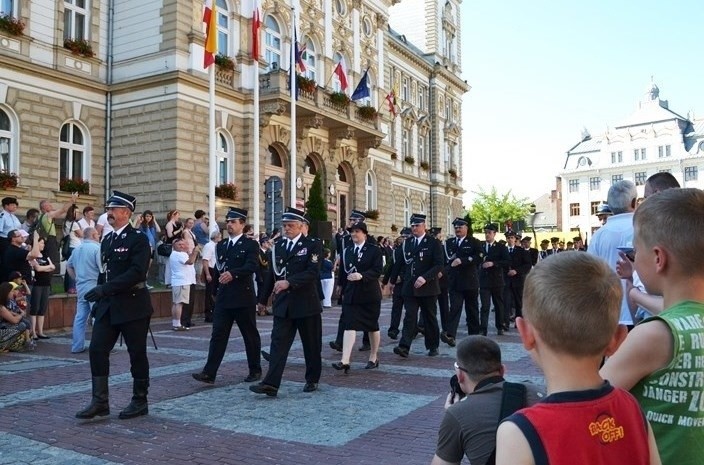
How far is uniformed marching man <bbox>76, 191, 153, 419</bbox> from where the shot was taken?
6406 millimetres

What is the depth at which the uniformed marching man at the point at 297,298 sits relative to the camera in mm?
7574

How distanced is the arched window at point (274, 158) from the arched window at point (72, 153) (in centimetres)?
774

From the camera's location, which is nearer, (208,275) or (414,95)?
(208,275)

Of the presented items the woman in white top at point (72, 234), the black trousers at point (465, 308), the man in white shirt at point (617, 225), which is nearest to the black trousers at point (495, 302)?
the black trousers at point (465, 308)

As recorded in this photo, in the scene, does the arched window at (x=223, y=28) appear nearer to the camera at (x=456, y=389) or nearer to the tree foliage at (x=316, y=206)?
the tree foliage at (x=316, y=206)

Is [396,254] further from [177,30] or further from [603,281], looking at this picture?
[177,30]

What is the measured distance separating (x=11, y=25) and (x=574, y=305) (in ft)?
74.3

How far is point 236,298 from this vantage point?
8.23m

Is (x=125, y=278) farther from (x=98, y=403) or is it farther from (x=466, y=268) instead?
(x=466, y=268)

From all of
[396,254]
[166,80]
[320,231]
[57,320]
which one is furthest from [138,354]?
[166,80]

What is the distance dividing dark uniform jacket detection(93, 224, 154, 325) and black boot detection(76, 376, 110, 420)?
1.89ft

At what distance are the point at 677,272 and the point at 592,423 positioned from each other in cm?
72

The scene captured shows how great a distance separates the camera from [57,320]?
43.5ft

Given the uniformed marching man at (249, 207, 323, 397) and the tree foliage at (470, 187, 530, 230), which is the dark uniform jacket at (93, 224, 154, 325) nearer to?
the uniformed marching man at (249, 207, 323, 397)
